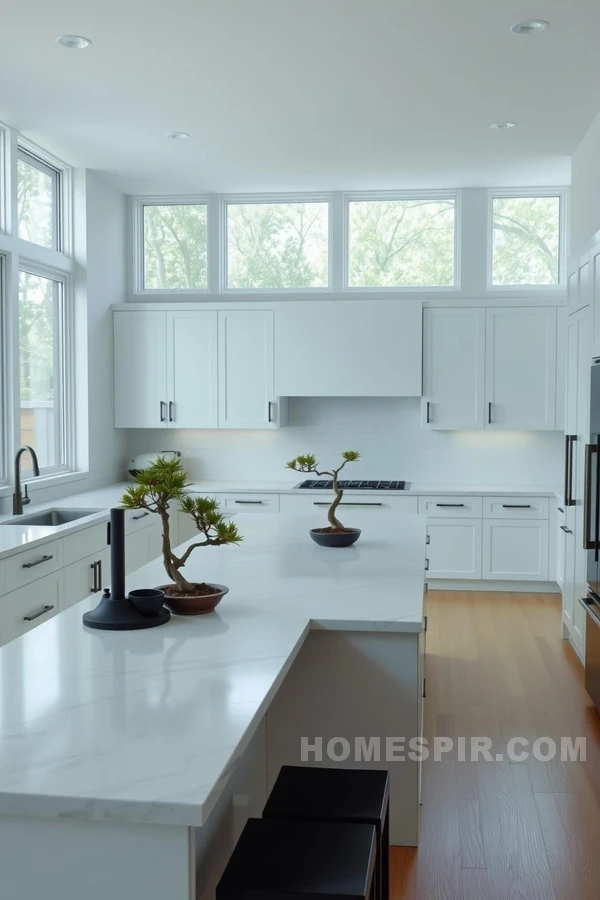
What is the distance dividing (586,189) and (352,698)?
3648 millimetres

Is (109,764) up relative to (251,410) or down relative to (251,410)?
down

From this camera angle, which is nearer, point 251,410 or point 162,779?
point 162,779

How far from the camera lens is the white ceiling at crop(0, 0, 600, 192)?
11.8ft

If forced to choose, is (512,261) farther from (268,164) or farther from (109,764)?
(109,764)

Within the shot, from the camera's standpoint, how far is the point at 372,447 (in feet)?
22.7

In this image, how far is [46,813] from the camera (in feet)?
4.22

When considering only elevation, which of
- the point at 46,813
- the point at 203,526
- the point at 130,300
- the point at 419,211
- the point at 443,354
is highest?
the point at 419,211

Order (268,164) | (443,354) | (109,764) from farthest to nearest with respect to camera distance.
→ 1. (443,354)
2. (268,164)
3. (109,764)

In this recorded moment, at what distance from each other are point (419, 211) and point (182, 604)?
5.16 m

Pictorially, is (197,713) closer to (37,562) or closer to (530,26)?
(37,562)

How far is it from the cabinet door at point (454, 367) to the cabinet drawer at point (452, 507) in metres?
0.55

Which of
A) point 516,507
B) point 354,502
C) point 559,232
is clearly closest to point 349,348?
point 354,502

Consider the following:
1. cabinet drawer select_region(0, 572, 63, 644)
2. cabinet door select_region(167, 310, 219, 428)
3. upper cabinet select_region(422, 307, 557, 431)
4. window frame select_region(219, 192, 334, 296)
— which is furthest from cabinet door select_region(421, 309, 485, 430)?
cabinet drawer select_region(0, 572, 63, 644)

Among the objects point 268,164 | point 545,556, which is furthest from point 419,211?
point 545,556
